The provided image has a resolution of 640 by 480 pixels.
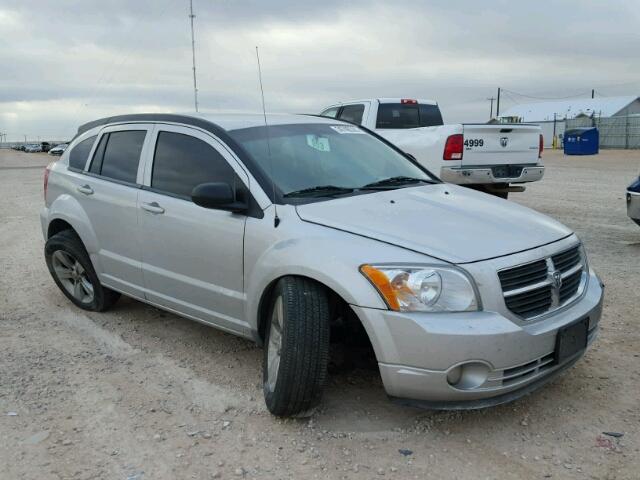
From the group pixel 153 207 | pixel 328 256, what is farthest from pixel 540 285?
A: pixel 153 207

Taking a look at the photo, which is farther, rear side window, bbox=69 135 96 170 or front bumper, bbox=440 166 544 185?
front bumper, bbox=440 166 544 185

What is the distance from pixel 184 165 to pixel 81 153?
1.63 m

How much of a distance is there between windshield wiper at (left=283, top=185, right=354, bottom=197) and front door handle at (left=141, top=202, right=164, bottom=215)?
3.45 feet

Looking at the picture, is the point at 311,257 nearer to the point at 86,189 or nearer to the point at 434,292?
the point at 434,292

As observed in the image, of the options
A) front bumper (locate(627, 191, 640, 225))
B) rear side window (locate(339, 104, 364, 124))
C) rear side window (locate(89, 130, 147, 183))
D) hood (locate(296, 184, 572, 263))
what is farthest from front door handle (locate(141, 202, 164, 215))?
rear side window (locate(339, 104, 364, 124))

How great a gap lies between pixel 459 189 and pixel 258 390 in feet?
6.44

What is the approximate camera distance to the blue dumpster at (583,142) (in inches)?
1403

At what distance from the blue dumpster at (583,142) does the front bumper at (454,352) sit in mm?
36036

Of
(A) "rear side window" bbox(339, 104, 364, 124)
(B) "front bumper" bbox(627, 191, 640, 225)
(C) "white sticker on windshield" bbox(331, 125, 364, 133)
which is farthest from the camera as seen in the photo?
(A) "rear side window" bbox(339, 104, 364, 124)

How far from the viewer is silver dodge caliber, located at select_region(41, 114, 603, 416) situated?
9.68 feet

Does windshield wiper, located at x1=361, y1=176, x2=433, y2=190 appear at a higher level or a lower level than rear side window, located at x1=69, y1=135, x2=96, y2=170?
lower

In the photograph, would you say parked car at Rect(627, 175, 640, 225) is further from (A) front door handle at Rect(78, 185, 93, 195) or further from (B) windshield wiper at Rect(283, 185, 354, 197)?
(A) front door handle at Rect(78, 185, 93, 195)

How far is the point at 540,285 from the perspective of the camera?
10.4 ft

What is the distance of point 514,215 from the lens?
370 centimetres
